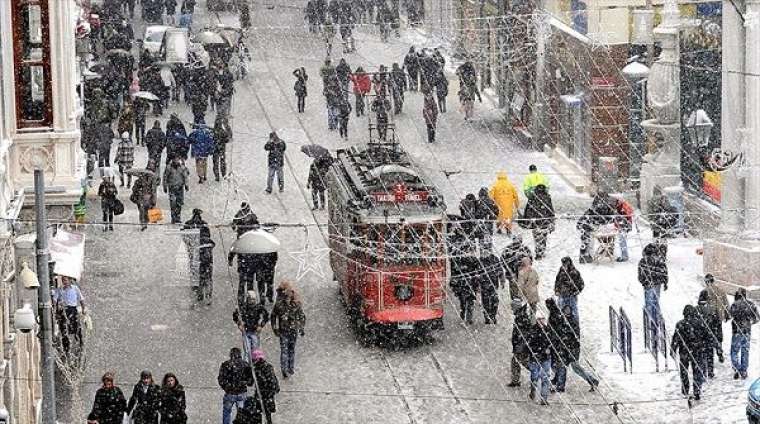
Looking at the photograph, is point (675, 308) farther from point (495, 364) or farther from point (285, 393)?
point (285, 393)

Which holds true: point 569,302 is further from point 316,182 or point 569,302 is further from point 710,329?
point 316,182

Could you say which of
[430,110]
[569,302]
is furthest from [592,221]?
[430,110]

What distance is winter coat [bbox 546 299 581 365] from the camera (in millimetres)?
31125

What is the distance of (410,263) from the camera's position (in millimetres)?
34438

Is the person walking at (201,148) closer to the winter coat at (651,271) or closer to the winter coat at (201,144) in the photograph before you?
the winter coat at (201,144)

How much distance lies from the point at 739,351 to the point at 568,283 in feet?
9.94

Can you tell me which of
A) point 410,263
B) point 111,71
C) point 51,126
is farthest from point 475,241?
point 111,71

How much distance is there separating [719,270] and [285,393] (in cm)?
835

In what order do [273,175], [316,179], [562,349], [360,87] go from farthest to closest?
[360,87] < [273,175] < [316,179] < [562,349]

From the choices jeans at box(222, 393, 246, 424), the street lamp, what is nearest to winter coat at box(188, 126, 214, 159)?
the street lamp

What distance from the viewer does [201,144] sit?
44094 millimetres

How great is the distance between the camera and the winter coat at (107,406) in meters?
29.0

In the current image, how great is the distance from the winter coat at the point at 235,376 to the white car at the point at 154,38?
27116 millimetres

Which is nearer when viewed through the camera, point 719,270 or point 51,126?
point 51,126
